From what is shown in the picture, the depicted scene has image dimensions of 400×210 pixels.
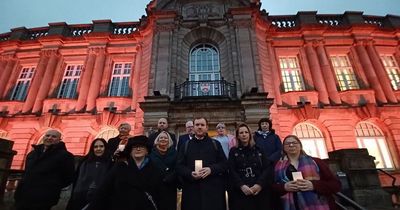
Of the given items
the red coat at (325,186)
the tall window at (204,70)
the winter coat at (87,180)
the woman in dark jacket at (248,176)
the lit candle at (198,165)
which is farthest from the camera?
the tall window at (204,70)

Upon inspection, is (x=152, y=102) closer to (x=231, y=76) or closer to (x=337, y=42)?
(x=231, y=76)

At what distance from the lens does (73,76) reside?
48.3 ft

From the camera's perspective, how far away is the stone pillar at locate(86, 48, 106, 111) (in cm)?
1316

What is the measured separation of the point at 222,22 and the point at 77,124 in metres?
10.1

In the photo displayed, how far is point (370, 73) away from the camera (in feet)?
44.2

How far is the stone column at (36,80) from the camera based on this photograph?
13.5 meters

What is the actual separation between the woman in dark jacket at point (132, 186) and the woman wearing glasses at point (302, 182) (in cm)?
172

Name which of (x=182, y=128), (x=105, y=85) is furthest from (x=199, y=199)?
(x=105, y=85)

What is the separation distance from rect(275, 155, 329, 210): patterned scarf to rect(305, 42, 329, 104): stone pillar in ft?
35.0

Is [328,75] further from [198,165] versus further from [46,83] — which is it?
[46,83]

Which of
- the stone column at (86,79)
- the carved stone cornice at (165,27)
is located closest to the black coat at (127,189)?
the stone column at (86,79)

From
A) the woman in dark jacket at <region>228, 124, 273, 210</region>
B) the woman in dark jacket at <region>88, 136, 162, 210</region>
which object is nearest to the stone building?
the woman in dark jacket at <region>228, 124, 273, 210</region>

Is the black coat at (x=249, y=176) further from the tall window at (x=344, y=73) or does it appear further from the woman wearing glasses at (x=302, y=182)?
the tall window at (x=344, y=73)

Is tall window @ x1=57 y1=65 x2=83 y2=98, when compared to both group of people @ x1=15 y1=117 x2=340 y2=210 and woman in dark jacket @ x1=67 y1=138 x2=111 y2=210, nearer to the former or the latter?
woman in dark jacket @ x1=67 y1=138 x2=111 y2=210
